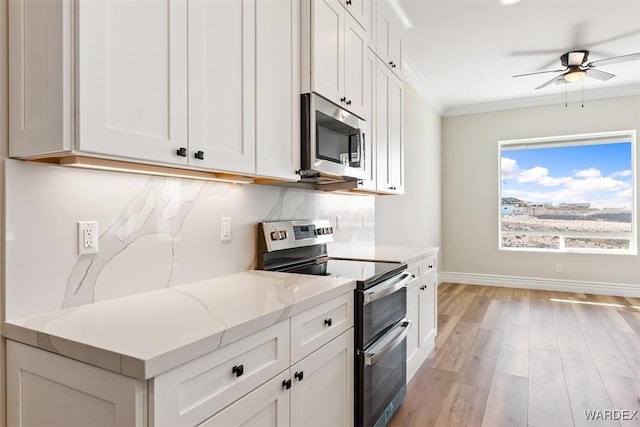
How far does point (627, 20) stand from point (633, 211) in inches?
118

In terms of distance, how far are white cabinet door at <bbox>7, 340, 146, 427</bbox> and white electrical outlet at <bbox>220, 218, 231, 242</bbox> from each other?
35.0 inches

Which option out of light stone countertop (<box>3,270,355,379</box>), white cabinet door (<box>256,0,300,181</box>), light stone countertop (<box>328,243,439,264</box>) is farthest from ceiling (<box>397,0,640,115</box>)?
light stone countertop (<box>3,270,355,379</box>)

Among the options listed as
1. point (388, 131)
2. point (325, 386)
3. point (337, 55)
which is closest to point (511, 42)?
point (388, 131)

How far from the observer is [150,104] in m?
1.16

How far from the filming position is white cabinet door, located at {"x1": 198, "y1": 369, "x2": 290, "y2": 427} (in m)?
1.07

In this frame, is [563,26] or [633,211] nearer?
[563,26]

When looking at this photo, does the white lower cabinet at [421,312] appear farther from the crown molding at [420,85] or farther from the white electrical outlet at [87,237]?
the crown molding at [420,85]

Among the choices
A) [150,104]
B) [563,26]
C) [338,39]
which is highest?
[563,26]

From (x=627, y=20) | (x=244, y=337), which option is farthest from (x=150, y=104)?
(x=627, y=20)

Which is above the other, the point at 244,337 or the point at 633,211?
the point at 633,211

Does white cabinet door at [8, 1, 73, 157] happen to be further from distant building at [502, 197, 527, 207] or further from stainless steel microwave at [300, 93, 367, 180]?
distant building at [502, 197, 527, 207]

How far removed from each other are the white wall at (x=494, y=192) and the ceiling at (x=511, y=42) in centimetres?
32

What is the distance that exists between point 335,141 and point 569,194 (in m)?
5.02

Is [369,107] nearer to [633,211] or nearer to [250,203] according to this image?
[250,203]
